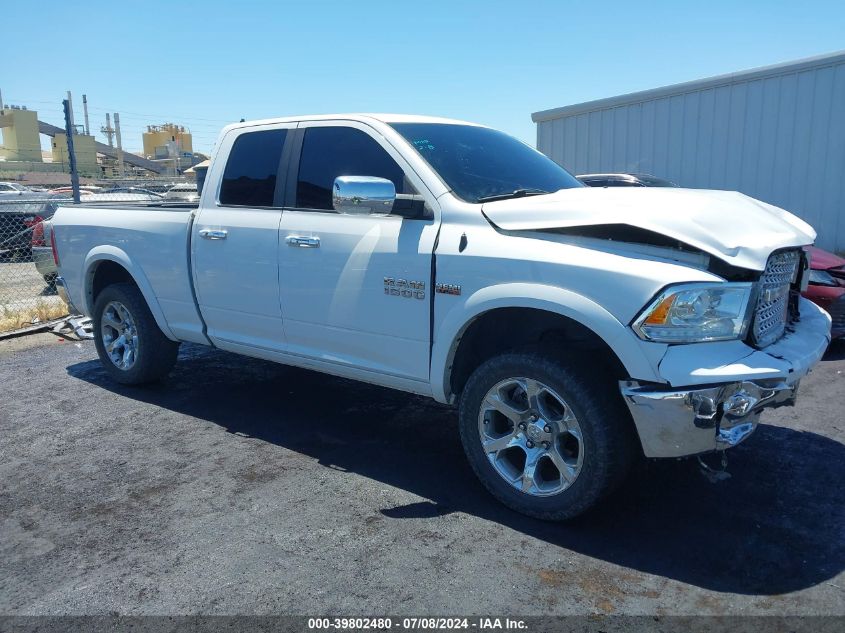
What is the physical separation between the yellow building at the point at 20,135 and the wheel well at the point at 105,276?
4619 centimetres

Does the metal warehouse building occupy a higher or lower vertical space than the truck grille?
higher

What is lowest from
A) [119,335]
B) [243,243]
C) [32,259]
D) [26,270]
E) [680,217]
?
[26,270]

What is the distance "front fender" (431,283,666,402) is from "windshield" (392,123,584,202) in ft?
2.14

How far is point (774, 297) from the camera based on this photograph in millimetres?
3553

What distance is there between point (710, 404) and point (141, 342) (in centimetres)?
438

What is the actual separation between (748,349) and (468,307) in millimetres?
1303

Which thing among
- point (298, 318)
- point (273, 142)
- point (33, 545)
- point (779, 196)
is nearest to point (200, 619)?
point (33, 545)

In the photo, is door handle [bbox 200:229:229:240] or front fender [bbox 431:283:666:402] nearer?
front fender [bbox 431:283:666:402]

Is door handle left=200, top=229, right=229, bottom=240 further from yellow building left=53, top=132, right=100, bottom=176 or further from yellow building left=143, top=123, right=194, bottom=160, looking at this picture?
yellow building left=143, top=123, right=194, bottom=160

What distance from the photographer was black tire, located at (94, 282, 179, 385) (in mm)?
5723

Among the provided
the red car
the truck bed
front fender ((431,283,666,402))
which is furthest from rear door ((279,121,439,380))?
the red car

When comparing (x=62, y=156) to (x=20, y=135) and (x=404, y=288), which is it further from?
(x=404, y=288)

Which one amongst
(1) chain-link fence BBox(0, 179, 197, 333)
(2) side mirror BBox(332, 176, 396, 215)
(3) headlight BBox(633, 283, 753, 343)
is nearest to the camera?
(3) headlight BBox(633, 283, 753, 343)

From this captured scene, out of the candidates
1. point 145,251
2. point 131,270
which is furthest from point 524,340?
point 131,270
